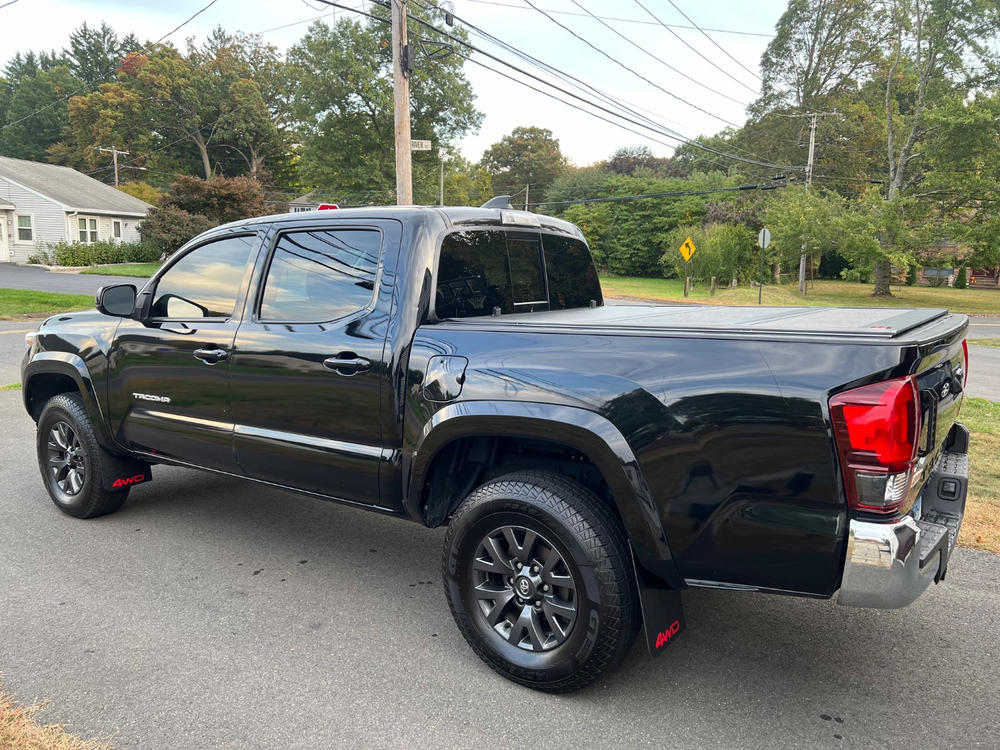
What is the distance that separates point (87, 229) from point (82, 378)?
40126 millimetres

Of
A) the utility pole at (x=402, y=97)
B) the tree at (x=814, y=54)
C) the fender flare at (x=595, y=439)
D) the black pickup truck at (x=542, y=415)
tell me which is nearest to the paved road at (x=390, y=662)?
the black pickup truck at (x=542, y=415)

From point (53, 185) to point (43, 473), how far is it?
136 ft

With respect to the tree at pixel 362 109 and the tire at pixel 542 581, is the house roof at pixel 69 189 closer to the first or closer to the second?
the tree at pixel 362 109

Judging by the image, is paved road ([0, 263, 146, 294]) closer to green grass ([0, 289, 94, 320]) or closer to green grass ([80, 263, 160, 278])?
green grass ([80, 263, 160, 278])

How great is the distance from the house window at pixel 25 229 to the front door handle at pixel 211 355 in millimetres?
40811

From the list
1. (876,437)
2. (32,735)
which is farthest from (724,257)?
(32,735)

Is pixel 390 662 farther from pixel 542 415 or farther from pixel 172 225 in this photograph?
pixel 172 225

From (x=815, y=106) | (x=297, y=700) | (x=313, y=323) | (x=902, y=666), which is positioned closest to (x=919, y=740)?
(x=902, y=666)

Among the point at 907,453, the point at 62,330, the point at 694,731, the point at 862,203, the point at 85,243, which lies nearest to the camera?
the point at 907,453

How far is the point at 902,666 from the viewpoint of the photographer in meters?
3.02

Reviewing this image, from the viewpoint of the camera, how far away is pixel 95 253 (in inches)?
1416

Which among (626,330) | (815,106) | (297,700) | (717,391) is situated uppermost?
(815,106)

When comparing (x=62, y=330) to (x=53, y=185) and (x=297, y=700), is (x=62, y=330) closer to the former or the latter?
(x=297, y=700)

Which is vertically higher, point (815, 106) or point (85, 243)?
point (815, 106)
